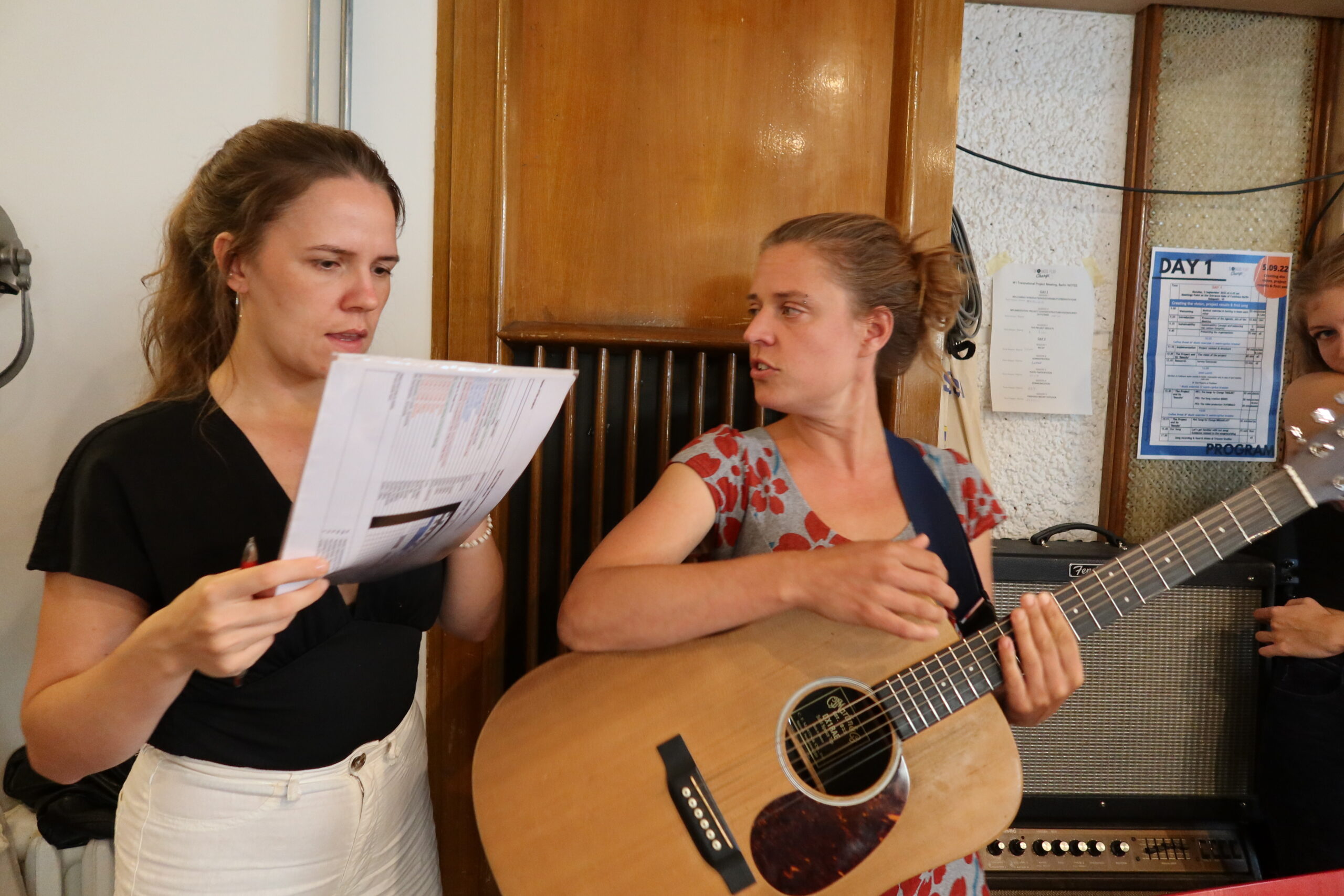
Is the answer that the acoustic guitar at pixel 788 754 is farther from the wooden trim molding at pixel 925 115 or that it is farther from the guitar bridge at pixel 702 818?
the wooden trim molding at pixel 925 115

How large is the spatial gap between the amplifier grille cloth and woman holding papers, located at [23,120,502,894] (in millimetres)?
1212

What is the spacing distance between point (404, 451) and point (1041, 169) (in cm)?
175

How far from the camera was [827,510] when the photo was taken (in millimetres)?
1236

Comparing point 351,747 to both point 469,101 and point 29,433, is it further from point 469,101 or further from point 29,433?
point 469,101

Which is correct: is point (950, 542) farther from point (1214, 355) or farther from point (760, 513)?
point (1214, 355)

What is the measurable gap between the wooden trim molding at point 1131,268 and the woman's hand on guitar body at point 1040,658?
100 centimetres

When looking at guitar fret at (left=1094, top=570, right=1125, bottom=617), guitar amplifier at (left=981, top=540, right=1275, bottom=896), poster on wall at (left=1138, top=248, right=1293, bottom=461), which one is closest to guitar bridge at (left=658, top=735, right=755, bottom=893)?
guitar fret at (left=1094, top=570, right=1125, bottom=617)

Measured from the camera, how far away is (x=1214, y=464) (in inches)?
78.3

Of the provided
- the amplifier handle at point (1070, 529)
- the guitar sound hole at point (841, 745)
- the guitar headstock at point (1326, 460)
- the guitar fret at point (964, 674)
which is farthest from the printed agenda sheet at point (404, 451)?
the amplifier handle at point (1070, 529)

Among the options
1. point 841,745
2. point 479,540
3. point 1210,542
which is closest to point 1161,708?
point 1210,542

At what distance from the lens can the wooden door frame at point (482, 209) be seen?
56.4 inches

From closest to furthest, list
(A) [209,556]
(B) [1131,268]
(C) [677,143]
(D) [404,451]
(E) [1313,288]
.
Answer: (D) [404,451] → (A) [209,556] → (E) [1313,288] → (C) [677,143] → (B) [1131,268]

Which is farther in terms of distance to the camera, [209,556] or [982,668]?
[982,668]

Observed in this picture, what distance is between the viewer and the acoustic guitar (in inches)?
41.5
